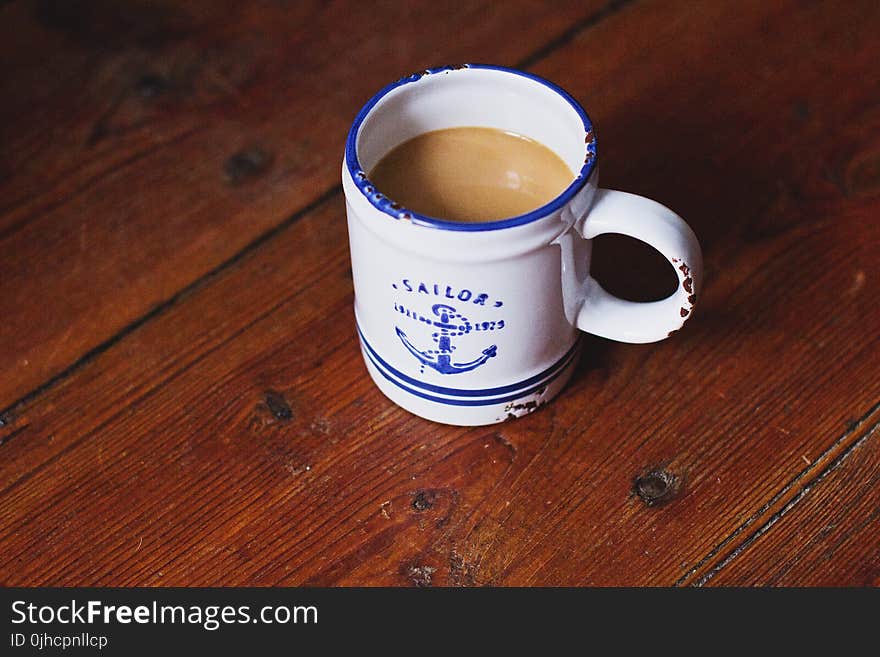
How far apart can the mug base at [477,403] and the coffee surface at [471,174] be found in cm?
10

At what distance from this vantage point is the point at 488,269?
586 mm

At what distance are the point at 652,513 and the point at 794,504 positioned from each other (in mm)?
79

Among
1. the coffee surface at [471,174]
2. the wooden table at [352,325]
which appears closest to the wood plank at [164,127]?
the wooden table at [352,325]

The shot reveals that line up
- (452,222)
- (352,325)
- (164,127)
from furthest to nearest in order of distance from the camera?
1. (164,127)
2. (352,325)
3. (452,222)

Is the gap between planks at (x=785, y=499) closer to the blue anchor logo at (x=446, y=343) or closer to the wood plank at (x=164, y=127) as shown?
the blue anchor logo at (x=446, y=343)

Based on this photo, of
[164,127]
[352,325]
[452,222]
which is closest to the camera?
[452,222]

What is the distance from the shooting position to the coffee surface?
0.67 metres

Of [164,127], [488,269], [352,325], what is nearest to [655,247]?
[488,269]

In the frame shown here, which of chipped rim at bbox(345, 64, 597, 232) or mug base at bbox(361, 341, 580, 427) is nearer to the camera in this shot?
chipped rim at bbox(345, 64, 597, 232)

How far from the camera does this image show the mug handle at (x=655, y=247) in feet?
1.98

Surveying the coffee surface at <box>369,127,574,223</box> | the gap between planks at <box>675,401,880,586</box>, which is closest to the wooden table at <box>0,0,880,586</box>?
the gap between planks at <box>675,401,880,586</box>

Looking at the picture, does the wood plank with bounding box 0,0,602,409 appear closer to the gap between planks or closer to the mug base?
the mug base

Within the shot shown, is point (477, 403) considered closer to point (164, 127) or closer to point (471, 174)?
point (471, 174)

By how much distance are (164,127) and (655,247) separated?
404 millimetres
